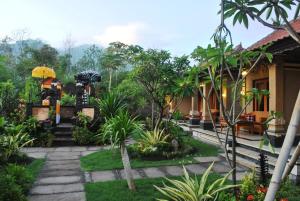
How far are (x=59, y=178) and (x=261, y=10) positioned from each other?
528 centimetres

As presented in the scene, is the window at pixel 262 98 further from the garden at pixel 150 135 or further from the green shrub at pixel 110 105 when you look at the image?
the green shrub at pixel 110 105

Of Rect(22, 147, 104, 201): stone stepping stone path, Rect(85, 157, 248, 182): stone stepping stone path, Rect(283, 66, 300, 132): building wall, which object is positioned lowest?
Rect(22, 147, 104, 201): stone stepping stone path

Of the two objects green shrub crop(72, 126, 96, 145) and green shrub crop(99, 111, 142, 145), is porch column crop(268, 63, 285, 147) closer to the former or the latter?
green shrub crop(99, 111, 142, 145)

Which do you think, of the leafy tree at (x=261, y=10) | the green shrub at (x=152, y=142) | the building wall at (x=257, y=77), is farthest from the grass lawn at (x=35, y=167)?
the building wall at (x=257, y=77)

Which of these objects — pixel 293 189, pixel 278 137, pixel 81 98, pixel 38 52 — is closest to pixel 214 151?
pixel 278 137

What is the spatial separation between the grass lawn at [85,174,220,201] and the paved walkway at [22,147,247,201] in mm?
185

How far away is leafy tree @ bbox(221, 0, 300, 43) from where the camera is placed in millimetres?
2398

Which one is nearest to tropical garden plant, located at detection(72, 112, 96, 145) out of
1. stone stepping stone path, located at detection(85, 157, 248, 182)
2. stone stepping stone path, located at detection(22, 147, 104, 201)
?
stone stepping stone path, located at detection(22, 147, 104, 201)

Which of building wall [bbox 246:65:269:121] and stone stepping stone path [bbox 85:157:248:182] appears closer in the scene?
stone stepping stone path [bbox 85:157:248:182]

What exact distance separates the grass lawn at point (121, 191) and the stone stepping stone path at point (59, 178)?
18 centimetres

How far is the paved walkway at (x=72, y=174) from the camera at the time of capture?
17.4 feet

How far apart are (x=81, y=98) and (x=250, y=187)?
401 inches

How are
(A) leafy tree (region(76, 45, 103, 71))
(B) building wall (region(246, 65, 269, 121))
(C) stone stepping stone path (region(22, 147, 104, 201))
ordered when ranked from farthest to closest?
(A) leafy tree (region(76, 45, 103, 71)), (B) building wall (region(246, 65, 269, 121)), (C) stone stepping stone path (region(22, 147, 104, 201))

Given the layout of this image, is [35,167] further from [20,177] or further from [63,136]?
[63,136]
